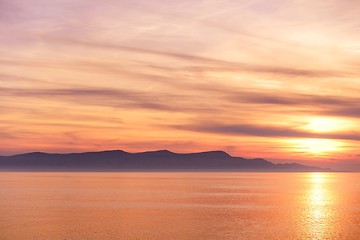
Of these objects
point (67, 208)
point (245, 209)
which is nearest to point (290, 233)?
point (245, 209)

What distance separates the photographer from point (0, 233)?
208 feet

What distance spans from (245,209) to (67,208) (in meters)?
36.0

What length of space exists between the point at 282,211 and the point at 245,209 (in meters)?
7.70

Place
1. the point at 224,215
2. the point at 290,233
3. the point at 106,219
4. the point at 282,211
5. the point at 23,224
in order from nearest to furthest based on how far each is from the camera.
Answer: the point at 290,233, the point at 23,224, the point at 106,219, the point at 224,215, the point at 282,211

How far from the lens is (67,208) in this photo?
97.7 m

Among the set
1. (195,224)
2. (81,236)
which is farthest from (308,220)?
(81,236)

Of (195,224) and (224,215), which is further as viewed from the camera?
(224,215)

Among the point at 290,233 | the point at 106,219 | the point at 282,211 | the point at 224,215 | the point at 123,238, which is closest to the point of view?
the point at 123,238

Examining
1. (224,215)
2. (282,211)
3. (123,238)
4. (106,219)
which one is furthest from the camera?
(282,211)

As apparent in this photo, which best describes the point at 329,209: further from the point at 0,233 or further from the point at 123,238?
the point at 0,233

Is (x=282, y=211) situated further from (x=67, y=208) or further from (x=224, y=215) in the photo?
(x=67, y=208)

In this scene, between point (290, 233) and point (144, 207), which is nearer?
point (290, 233)

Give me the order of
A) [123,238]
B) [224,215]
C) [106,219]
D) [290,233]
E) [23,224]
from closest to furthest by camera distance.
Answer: [123,238], [290,233], [23,224], [106,219], [224,215]

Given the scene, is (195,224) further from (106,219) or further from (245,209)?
(245,209)
